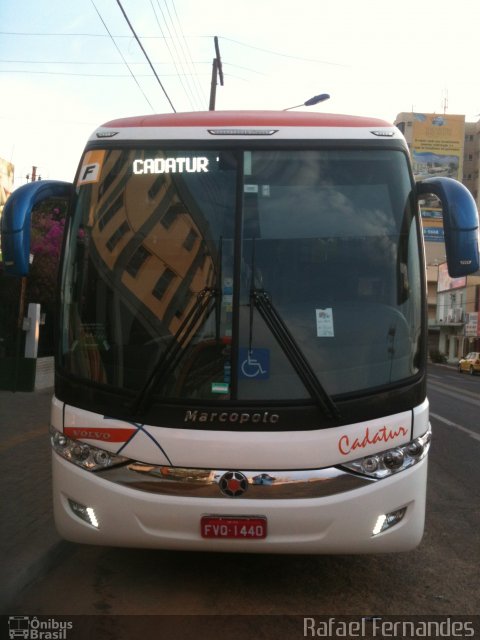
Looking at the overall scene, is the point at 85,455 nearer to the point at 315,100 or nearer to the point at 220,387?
the point at 220,387

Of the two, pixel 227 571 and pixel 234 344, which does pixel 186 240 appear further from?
pixel 227 571

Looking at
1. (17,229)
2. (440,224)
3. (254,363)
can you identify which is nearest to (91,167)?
(17,229)

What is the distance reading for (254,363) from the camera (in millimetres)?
4500

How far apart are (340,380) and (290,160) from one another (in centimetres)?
144

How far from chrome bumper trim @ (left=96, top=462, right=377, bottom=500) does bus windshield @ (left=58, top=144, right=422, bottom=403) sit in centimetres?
43

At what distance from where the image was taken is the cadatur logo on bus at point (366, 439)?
4395 mm

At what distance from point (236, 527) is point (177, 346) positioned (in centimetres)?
109

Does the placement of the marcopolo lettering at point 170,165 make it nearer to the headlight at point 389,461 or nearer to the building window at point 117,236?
the building window at point 117,236

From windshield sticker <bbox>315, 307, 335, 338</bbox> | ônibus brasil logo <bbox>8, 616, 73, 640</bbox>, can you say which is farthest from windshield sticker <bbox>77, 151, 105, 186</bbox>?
ônibus brasil logo <bbox>8, 616, 73, 640</bbox>

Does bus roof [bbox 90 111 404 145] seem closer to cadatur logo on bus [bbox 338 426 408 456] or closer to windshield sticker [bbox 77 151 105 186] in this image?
windshield sticker [bbox 77 151 105 186]

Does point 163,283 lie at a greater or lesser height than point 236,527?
greater

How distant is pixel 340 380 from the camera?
14.8 ft

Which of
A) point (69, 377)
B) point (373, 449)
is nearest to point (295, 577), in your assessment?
point (373, 449)

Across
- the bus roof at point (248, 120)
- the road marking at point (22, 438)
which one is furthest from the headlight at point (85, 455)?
the road marking at point (22, 438)
